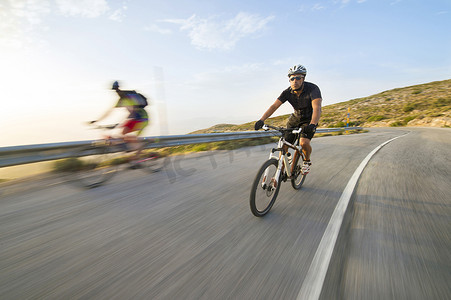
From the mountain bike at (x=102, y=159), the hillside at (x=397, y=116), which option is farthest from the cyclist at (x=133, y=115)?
the hillside at (x=397, y=116)

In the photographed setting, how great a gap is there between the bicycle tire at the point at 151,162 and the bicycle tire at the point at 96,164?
2.00ft

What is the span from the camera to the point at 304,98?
152 inches

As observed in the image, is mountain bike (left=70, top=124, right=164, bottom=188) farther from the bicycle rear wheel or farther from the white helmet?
the white helmet

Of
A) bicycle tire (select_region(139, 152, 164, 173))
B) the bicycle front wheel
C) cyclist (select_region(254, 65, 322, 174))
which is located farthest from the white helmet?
bicycle tire (select_region(139, 152, 164, 173))

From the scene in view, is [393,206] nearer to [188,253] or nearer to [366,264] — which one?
[366,264]

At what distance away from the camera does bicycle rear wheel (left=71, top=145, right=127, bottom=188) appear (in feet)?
13.4

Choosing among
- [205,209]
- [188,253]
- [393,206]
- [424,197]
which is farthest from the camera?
[424,197]

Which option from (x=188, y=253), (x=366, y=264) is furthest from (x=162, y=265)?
(x=366, y=264)

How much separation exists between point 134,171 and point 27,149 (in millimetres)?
1897

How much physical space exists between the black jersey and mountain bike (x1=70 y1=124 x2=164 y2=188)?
3.41 meters

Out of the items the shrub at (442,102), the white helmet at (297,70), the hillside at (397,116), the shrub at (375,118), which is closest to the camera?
the white helmet at (297,70)

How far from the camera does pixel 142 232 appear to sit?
2402 millimetres

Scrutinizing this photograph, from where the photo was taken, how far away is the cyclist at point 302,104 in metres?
3.58

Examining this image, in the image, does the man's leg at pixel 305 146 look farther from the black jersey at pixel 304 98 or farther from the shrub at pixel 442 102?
the shrub at pixel 442 102
